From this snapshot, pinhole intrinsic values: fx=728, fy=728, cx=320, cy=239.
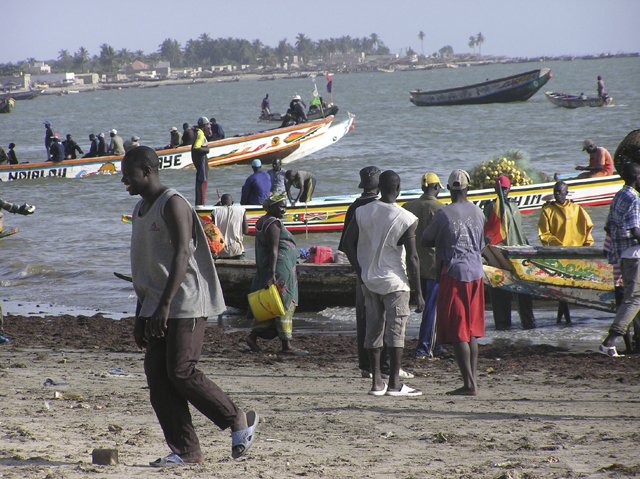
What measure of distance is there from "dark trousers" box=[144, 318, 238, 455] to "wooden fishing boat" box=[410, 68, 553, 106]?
59754 mm

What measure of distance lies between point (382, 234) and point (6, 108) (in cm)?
9047

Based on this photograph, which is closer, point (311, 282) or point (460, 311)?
point (460, 311)

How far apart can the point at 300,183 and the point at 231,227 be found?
11.4 ft

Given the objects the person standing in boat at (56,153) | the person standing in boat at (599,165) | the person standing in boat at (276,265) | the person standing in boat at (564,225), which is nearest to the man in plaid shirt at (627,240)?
the person standing in boat at (564,225)

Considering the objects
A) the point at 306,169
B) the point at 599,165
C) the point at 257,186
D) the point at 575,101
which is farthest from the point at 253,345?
the point at 575,101

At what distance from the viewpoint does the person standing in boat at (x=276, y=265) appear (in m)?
6.66

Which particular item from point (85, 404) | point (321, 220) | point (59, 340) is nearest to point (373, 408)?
point (85, 404)

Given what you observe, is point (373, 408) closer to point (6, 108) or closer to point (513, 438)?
point (513, 438)

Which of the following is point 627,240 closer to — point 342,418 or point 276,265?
point 342,418

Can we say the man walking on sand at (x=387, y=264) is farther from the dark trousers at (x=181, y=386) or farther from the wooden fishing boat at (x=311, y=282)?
the wooden fishing boat at (x=311, y=282)

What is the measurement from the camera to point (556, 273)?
7477 millimetres

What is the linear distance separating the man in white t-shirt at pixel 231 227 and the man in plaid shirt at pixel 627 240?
4985mm

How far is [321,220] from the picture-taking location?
13.8 m

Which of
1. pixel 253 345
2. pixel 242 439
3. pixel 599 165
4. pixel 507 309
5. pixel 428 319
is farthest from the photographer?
pixel 599 165
